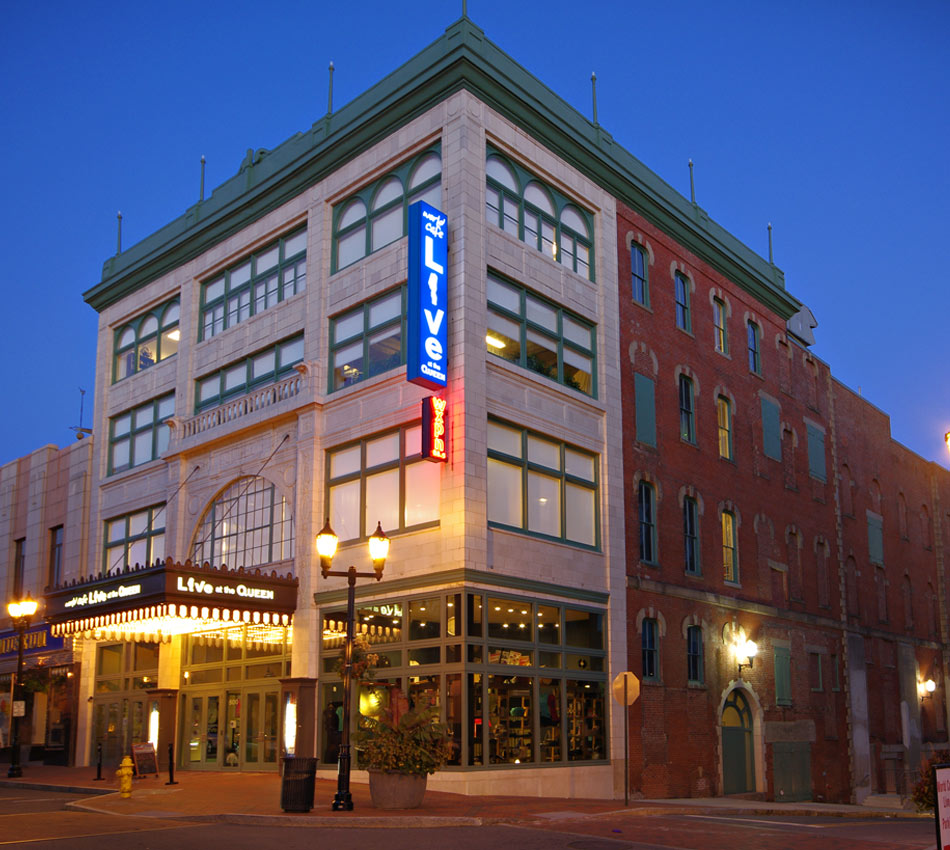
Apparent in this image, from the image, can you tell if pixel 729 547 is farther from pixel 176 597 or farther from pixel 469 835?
pixel 469 835

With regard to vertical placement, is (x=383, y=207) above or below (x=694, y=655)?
above

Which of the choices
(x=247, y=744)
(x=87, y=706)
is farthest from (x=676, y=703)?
(x=87, y=706)

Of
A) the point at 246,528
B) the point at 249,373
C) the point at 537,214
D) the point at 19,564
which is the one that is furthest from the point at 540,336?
the point at 19,564

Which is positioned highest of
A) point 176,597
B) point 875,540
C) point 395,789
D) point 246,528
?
point 875,540

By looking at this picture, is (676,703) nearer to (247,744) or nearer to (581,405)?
(581,405)

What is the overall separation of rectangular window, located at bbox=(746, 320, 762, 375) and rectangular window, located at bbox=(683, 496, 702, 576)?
8.05 metres

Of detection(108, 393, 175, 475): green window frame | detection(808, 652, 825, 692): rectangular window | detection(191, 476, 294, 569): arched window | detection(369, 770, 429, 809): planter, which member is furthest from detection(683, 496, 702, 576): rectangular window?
detection(108, 393, 175, 475): green window frame

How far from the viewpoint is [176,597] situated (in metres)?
27.1

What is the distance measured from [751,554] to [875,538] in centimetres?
1452

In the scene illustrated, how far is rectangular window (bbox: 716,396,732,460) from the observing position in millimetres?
37625

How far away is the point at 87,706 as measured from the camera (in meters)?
37.3

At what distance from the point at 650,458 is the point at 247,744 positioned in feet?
48.0

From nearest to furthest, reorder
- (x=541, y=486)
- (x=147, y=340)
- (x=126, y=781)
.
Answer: (x=126, y=781)
(x=541, y=486)
(x=147, y=340)

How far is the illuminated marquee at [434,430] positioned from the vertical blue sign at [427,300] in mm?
437
